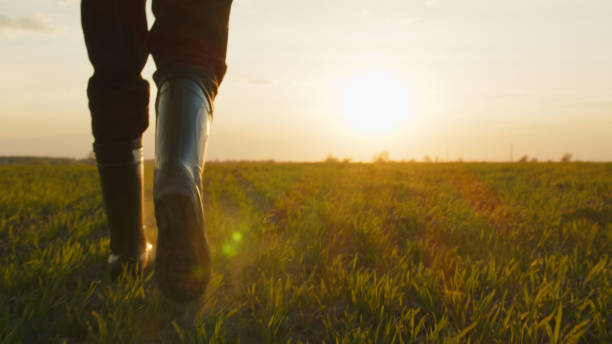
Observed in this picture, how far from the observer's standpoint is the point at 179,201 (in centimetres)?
114

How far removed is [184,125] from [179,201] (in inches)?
11.3

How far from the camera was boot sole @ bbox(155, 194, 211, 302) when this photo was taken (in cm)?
114

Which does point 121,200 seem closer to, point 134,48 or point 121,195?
point 121,195

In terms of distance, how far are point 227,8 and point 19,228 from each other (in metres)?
2.12

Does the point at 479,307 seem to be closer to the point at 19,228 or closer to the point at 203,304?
the point at 203,304

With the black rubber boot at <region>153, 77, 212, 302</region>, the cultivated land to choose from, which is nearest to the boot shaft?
the cultivated land

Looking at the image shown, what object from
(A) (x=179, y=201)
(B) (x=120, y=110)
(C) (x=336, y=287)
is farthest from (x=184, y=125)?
(C) (x=336, y=287)

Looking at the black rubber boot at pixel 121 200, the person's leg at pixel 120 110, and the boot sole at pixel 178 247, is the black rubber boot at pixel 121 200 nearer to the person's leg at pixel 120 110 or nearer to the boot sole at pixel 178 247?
the person's leg at pixel 120 110

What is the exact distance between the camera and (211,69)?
4.94ft

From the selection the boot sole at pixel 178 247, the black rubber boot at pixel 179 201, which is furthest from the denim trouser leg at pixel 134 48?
the boot sole at pixel 178 247

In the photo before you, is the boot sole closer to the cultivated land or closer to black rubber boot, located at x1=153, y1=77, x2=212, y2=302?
black rubber boot, located at x1=153, y1=77, x2=212, y2=302

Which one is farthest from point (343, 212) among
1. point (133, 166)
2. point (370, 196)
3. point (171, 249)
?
point (171, 249)

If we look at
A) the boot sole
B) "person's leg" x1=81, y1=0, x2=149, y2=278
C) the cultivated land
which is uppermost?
"person's leg" x1=81, y1=0, x2=149, y2=278

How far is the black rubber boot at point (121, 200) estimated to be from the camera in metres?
1.53
